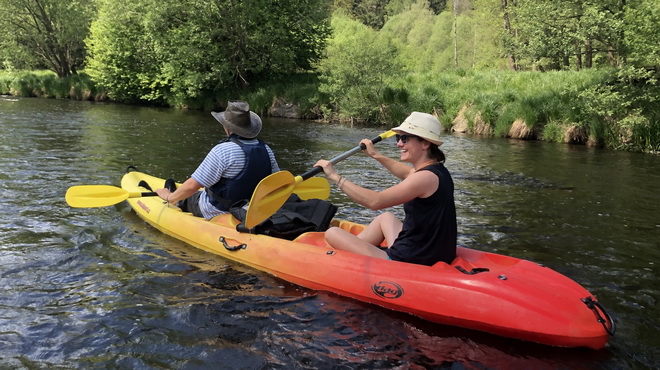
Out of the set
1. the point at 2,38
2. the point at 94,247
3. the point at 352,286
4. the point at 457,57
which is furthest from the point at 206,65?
the point at 457,57

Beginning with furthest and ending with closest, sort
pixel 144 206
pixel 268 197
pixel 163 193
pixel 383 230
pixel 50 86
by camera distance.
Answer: pixel 50 86 → pixel 144 206 → pixel 163 193 → pixel 268 197 → pixel 383 230

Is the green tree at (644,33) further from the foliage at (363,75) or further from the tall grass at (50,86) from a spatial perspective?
the tall grass at (50,86)

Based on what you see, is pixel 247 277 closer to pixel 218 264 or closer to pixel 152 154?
pixel 218 264

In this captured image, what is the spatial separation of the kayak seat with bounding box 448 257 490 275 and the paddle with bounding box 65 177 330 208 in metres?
2.42

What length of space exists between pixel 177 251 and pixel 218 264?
0.60 m

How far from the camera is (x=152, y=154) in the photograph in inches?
453

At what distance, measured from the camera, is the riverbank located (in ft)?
43.6

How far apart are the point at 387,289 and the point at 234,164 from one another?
6.75 feet

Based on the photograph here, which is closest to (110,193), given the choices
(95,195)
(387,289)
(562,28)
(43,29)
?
(95,195)

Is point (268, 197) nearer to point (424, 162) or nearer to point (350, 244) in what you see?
point (350, 244)

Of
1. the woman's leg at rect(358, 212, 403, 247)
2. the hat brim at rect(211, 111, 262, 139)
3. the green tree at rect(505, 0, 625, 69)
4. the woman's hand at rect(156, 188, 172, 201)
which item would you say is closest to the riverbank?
the green tree at rect(505, 0, 625, 69)

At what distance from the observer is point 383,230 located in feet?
15.5

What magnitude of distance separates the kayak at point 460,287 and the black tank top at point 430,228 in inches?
3.4

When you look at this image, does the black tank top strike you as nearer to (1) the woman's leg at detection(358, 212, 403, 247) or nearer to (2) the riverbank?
(1) the woman's leg at detection(358, 212, 403, 247)
